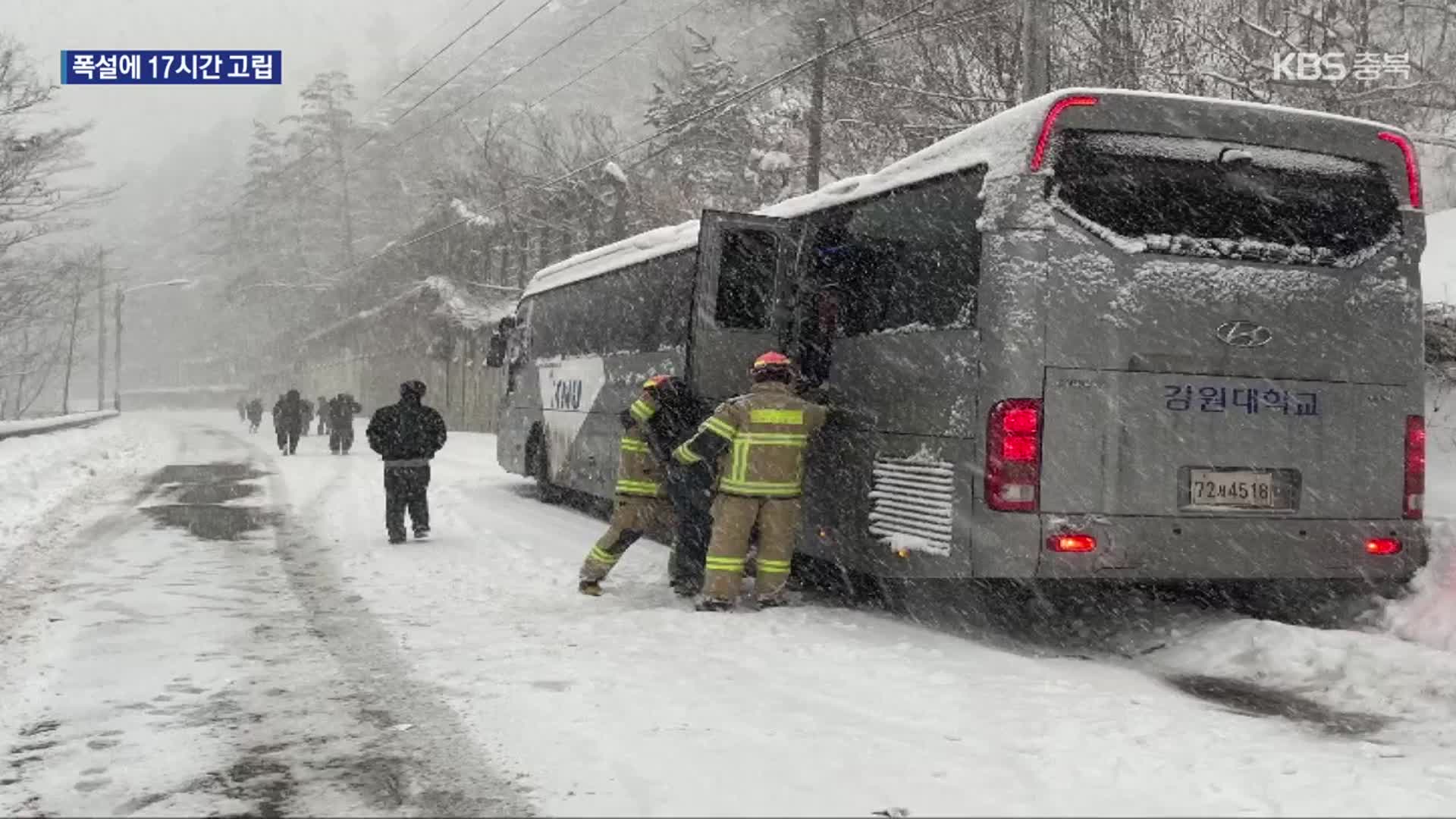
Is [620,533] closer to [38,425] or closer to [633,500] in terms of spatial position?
[633,500]

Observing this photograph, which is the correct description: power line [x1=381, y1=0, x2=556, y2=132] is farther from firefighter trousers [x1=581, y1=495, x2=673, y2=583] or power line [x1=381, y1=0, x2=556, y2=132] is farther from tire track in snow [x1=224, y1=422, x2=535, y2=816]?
tire track in snow [x1=224, y1=422, x2=535, y2=816]

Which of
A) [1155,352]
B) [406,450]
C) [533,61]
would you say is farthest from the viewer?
[533,61]

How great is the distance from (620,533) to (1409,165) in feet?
17.7

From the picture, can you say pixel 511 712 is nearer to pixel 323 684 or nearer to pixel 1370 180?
pixel 323 684

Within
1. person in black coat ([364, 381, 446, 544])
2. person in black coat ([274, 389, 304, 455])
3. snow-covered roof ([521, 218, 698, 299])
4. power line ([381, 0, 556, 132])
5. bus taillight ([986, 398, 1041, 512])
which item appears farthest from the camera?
person in black coat ([274, 389, 304, 455])

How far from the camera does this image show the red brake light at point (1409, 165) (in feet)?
24.1

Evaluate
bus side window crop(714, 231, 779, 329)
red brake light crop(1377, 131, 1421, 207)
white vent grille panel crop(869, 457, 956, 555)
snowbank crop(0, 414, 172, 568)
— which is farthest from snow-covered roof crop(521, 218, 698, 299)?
snowbank crop(0, 414, 172, 568)

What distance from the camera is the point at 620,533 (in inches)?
345

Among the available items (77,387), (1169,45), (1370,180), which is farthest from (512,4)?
(1370,180)

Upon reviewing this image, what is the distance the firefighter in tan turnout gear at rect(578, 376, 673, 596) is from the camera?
8750 mm

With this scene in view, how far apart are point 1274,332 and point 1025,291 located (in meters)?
1.46

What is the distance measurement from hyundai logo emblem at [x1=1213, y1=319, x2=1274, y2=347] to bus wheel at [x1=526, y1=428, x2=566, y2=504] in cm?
1040

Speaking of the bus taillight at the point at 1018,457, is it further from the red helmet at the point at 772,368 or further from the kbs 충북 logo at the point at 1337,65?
the kbs 충북 logo at the point at 1337,65

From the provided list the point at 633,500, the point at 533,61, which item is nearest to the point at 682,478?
the point at 633,500
